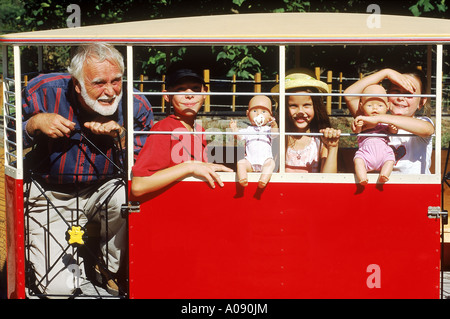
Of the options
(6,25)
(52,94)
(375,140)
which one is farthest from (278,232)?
(6,25)

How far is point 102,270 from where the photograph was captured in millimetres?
6676

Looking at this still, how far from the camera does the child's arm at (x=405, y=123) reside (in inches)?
226

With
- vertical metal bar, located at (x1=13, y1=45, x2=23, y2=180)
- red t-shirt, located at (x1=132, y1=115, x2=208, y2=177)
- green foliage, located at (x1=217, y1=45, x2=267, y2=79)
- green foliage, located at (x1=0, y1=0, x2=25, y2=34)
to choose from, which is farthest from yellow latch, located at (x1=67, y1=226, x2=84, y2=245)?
green foliage, located at (x1=0, y1=0, x2=25, y2=34)

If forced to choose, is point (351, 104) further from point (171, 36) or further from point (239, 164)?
point (171, 36)

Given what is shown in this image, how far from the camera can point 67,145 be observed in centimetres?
653

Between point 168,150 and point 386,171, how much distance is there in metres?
1.66

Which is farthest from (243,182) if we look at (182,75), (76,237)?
(76,237)

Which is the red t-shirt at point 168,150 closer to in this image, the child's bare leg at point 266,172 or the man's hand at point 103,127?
the man's hand at point 103,127

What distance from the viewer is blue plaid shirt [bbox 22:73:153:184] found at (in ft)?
21.4

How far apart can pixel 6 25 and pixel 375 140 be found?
3515cm

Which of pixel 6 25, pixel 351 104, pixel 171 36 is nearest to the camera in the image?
pixel 171 36

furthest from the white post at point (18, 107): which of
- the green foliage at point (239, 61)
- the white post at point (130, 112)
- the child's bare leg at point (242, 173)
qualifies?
the green foliage at point (239, 61)

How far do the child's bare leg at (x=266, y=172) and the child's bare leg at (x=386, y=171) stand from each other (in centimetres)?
81

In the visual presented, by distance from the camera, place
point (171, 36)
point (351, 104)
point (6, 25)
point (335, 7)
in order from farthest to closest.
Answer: point (6, 25)
point (335, 7)
point (351, 104)
point (171, 36)
